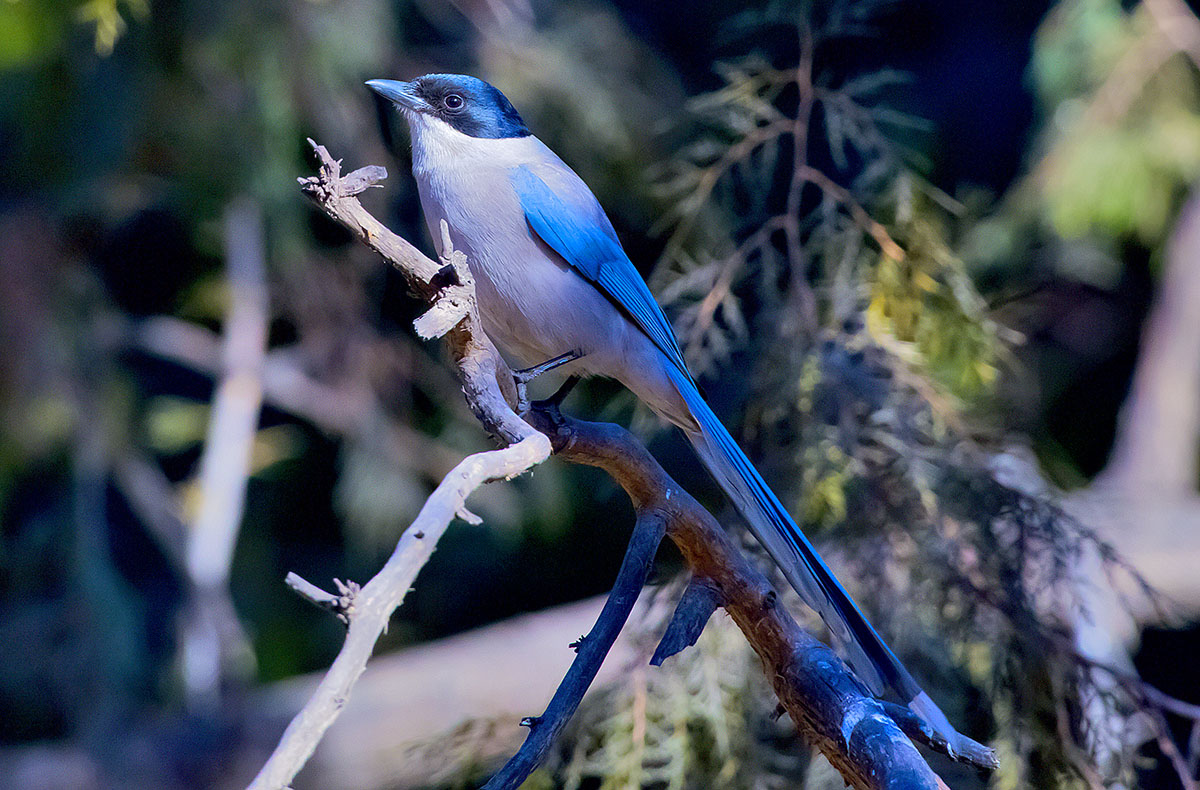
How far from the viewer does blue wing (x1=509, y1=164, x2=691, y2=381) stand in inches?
80.1

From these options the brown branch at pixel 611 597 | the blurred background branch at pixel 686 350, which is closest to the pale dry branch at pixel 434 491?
the brown branch at pixel 611 597

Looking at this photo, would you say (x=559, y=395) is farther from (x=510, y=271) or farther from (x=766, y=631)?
(x=766, y=631)

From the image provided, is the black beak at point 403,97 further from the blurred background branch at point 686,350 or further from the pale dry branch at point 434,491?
the blurred background branch at point 686,350

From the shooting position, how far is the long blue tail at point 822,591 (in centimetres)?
184

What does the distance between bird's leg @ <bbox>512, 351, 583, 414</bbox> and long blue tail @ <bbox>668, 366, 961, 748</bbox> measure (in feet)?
1.15

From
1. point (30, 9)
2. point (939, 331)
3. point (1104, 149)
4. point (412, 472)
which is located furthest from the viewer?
point (412, 472)

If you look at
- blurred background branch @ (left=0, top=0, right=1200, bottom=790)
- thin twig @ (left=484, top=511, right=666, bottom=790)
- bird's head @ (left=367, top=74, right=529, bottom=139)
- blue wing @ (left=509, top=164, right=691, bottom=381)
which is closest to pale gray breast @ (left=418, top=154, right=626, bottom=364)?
blue wing @ (left=509, top=164, right=691, bottom=381)

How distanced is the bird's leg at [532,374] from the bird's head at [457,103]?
46 cm

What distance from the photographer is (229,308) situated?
475 cm

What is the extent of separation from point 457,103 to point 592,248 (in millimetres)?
388

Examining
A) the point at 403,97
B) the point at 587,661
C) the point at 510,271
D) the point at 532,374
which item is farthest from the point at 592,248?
the point at 587,661

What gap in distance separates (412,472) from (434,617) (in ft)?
3.08

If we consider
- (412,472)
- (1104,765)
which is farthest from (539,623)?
(1104,765)

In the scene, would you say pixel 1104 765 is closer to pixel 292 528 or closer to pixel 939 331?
pixel 939 331
